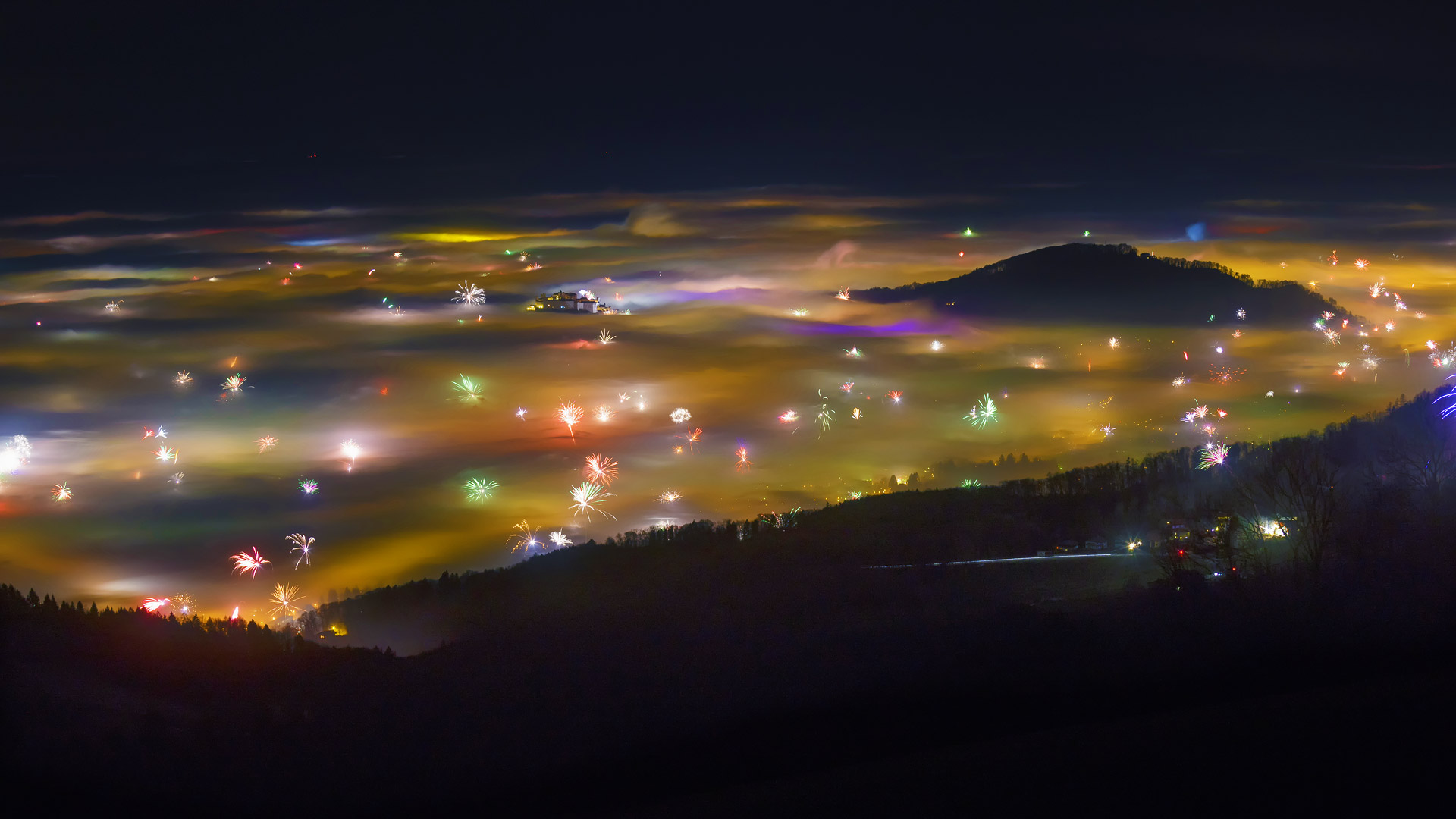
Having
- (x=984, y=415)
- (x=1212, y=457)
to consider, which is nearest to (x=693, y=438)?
(x=984, y=415)

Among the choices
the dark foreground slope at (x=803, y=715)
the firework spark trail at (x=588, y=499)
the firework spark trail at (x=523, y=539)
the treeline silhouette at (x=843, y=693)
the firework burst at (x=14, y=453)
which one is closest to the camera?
the dark foreground slope at (x=803, y=715)

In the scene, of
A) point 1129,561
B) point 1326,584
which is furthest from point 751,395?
point 1326,584

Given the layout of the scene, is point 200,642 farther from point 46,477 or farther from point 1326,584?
point 46,477

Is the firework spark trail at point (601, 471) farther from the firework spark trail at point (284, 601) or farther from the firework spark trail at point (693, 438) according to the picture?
the firework spark trail at point (284, 601)

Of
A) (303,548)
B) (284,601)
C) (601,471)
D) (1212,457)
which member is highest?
(601,471)

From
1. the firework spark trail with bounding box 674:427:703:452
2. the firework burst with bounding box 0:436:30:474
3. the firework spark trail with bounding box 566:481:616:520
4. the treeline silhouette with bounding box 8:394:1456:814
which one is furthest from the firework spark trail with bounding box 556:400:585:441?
the treeline silhouette with bounding box 8:394:1456:814

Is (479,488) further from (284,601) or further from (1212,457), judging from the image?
(1212,457)

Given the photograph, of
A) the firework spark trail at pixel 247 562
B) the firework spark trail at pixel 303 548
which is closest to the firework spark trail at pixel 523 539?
the firework spark trail at pixel 303 548
